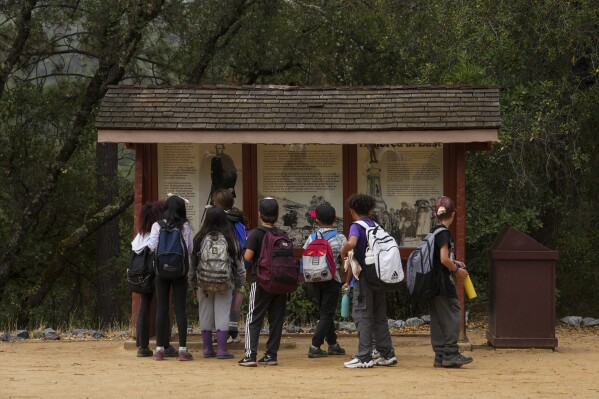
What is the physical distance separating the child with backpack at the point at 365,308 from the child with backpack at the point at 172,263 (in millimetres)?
1595

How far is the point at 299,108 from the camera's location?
12.1 m

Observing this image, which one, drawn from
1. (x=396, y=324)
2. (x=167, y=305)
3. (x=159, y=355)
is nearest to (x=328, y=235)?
(x=167, y=305)

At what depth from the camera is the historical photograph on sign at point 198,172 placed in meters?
12.4

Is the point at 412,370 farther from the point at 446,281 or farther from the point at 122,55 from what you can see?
the point at 122,55

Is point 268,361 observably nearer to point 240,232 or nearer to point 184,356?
point 184,356

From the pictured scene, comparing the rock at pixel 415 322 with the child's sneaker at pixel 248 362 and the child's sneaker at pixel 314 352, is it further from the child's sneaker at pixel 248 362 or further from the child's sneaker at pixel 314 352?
the child's sneaker at pixel 248 362

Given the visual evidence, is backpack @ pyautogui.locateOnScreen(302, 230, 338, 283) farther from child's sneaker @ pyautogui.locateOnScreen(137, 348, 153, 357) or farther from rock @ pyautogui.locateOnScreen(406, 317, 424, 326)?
rock @ pyautogui.locateOnScreen(406, 317, 424, 326)

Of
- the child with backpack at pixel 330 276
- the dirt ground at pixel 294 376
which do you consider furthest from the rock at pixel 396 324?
the child with backpack at pixel 330 276

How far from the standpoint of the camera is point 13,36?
68.3ft

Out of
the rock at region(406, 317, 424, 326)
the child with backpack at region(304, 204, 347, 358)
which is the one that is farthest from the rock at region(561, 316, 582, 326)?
the child with backpack at region(304, 204, 347, 358)

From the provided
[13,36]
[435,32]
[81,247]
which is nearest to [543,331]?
[435,32]

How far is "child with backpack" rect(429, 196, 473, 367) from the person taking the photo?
1031cm

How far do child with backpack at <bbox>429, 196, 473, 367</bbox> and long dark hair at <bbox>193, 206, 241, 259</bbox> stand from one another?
6.39ft

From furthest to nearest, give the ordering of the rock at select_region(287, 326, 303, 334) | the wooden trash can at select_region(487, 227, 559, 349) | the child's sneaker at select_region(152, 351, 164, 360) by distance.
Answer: the rock at select_region(287, 326, 303, 334), the wooden trash can at select_region(487, 227, 559, 349), the child's sneaker at select_region(152, 351, 164, 360)
